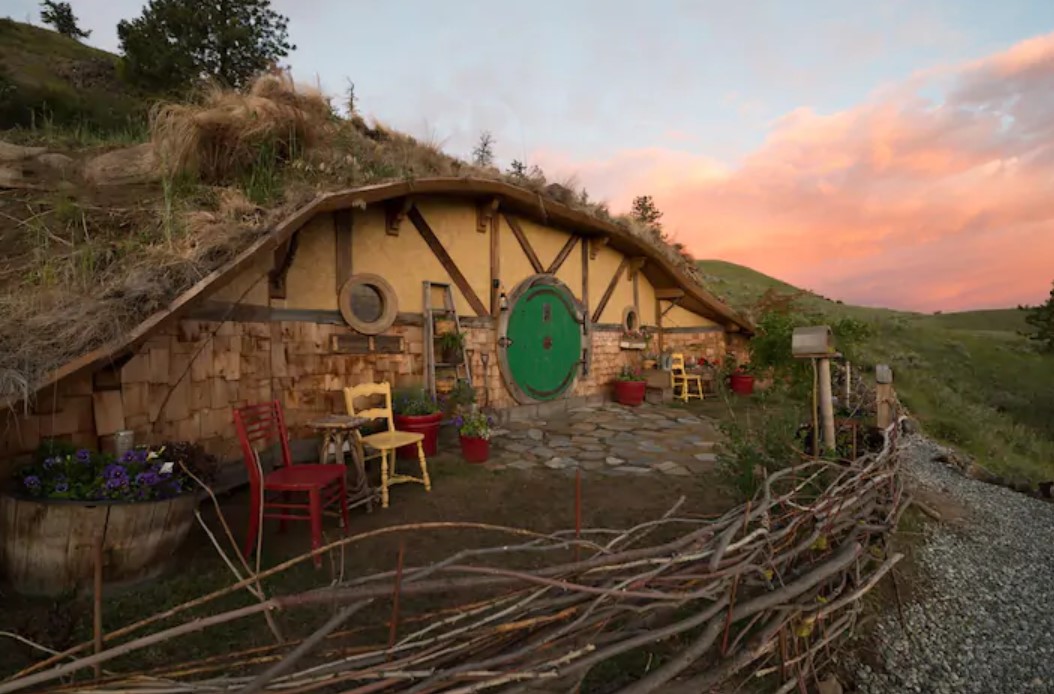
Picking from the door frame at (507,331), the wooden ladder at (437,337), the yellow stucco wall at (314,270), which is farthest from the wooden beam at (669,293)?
the yellow stucco wall at (314,270)

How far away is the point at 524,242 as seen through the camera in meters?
8.21

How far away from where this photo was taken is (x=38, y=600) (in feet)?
9.15

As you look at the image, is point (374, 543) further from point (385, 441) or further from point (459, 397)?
point (459, 397)

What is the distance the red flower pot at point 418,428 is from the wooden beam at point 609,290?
4.62 m

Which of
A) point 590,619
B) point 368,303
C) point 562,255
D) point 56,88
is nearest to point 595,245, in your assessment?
point 562,255

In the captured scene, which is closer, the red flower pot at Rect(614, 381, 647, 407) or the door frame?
the door frame

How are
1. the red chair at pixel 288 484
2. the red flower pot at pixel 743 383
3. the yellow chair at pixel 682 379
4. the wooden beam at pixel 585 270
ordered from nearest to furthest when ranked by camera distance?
the red chair at pixel 288 484
the wooden beam at pixel 585 270
the yellow chair at pixel 682 379
the red flower pot at pixel 743 383

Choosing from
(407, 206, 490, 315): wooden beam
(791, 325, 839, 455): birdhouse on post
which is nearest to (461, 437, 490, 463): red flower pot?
(407, 206, 490, 315): wooden beam

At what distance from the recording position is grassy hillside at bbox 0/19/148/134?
10.6 meters

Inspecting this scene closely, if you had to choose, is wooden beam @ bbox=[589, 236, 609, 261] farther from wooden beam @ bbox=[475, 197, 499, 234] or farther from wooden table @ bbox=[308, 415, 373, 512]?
wooden table @ bbox=[308, 415, 373, 512]

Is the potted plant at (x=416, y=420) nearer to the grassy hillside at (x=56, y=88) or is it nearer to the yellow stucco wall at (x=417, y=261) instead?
the yellow stucco wall at (x=417, y=261)

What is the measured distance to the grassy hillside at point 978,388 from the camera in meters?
9.05

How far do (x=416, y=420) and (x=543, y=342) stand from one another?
3.22 m

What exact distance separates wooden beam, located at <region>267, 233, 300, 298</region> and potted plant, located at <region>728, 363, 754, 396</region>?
361 inches
